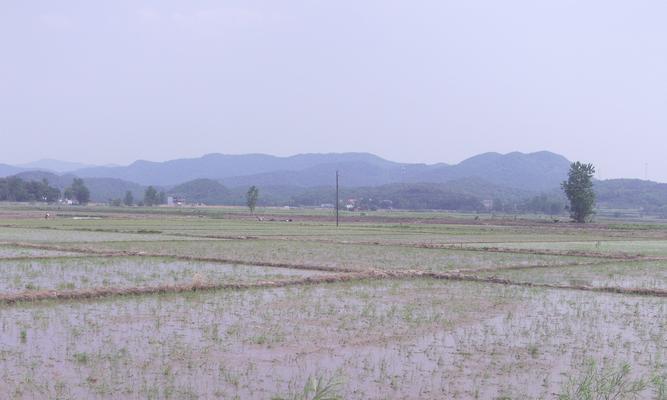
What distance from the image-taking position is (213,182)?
180750 millimetres

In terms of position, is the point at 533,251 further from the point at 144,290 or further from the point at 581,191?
the point at 581,191

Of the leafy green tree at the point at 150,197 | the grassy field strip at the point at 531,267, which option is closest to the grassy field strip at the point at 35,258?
the grassy field strip at the point at 531,267

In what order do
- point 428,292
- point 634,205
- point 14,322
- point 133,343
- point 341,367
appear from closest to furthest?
point 341,367, point 133,343, point 14,322, point 428,292, point 634,205

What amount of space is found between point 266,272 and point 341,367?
8.79 metres

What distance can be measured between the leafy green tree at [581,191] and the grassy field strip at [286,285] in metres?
43.0

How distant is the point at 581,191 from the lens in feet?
184

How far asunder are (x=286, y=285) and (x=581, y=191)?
47210 mm

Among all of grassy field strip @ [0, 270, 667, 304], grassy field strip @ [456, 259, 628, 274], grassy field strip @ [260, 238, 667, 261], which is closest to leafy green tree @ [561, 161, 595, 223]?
grassy field strip @ [260, 238, 667, 261]

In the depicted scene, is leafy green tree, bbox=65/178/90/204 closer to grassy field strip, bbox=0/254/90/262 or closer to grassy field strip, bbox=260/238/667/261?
grassy field strip, bbox=260/238/667/261

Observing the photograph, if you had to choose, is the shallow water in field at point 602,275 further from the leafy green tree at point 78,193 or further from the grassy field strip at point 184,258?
the leafy green tree at point 78,193

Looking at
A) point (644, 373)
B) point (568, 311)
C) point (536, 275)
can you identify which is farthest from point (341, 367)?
point (536, 275)

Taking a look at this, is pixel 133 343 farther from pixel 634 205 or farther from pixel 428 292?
pixel 634 205

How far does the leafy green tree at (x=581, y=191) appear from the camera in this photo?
55.7m

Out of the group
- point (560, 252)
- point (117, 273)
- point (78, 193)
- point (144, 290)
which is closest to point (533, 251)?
point (560, 252)
